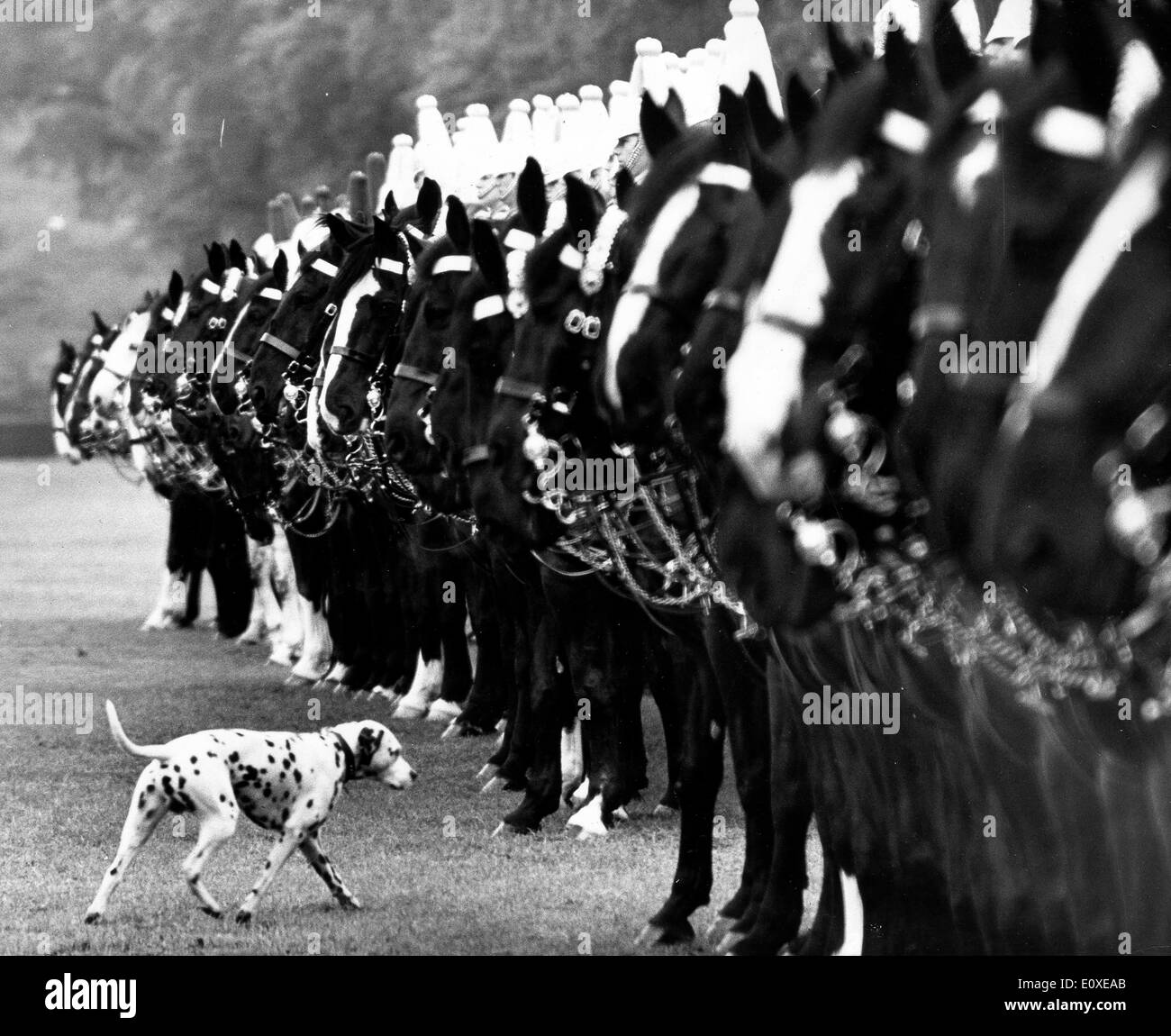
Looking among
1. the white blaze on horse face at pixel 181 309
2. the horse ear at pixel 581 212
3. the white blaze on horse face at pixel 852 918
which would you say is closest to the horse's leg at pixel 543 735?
the horse ear at pixel 581 212

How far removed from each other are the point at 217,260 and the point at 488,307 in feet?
26.3

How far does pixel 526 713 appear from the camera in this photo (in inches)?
441

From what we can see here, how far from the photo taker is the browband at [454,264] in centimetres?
986

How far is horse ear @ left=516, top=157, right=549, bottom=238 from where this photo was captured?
899 centimetres

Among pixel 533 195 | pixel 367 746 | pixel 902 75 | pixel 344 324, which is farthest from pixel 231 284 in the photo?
pixel 902 75

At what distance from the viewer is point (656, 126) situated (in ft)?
24.5

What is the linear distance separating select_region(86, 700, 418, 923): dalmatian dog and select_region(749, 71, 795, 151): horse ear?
2.66 meters

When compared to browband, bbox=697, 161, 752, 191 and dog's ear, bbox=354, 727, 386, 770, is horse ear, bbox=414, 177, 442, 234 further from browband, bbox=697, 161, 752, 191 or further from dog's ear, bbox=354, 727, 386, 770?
browband, bbox=697, 161, 752, 191

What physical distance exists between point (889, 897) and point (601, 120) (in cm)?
527

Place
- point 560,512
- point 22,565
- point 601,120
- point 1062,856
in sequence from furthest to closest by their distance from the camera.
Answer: point 22,565
point 601,120
point 560,512
point 1062,856

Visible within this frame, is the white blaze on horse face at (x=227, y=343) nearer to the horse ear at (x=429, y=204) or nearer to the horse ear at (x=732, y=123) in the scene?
the horse ear at (x=429, y=204)

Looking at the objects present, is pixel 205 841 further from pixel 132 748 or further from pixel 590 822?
pixel 590 822

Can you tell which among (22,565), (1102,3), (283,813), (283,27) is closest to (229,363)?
(283,27)
